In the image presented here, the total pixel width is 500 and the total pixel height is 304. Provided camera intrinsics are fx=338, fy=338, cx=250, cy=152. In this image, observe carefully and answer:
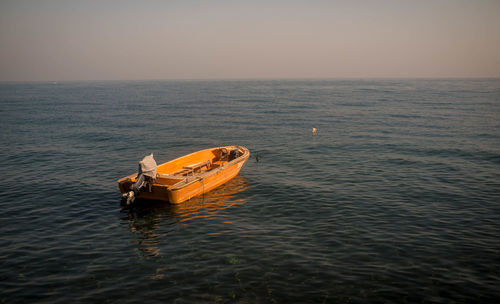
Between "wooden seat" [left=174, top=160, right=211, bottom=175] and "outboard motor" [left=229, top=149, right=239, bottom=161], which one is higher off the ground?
"outboard motor" [left=229, top=149, right=239, bottom=161]

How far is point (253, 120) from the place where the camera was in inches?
1999

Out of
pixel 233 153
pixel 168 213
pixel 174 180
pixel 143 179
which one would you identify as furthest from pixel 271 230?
pixel 233 153

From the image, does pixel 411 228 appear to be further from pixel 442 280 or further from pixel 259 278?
pixel 259 278

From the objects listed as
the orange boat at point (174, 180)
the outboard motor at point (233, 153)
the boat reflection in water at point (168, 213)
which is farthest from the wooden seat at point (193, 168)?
the boat reflection in water at point (168, 213)

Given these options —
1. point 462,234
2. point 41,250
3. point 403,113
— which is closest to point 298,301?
point 462,234

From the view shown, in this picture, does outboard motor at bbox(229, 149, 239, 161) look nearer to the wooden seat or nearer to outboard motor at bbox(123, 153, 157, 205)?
the wooden seat

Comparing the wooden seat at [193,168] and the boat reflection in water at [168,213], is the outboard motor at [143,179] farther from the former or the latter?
the wooden seat at [193,168]

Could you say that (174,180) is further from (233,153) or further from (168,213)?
(233,153)

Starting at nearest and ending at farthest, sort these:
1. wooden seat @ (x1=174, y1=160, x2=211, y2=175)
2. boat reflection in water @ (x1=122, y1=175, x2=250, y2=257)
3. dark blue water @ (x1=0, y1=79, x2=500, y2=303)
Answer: dark blue water @ (x1=0, y1=79, x2=500, y2=303) → boat reflection in water @ (x1=122, y1=175, x2=250, y2=257) → wooden seat @ (x1=174, y1=160, x2=211, y2=175)

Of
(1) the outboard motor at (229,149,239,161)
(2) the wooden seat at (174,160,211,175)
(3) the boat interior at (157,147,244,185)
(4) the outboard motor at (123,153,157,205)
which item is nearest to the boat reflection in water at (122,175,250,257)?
(4) the outboard motor at (123,153,157,205)

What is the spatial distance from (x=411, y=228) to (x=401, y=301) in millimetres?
5466

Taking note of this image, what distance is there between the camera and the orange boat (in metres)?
17.0

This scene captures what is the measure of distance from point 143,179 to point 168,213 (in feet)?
7.01

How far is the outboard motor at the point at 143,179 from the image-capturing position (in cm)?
1677
